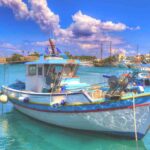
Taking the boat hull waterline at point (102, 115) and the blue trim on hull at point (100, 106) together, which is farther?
the boat hull waterline at point (102, 115)

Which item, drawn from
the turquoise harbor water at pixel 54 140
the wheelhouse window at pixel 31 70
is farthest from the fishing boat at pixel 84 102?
the turquoise harbor water at pixel 54 140

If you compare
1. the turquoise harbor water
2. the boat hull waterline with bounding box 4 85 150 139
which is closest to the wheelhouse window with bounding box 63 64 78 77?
the boat hull waterline with bounding box 4 85 150 139

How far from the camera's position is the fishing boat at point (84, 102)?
1267cm

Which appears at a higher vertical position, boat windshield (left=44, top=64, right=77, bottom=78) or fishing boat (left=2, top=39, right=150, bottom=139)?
boat windshield (left=44, top=64, right=77, bottom=78)

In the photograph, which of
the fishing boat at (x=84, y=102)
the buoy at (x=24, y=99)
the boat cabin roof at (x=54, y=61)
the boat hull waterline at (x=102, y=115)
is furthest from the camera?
the buoy at (x=24, y=99)

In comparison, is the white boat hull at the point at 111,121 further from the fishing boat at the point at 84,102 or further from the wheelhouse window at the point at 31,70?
the wheelhouse window at the point at 31,70

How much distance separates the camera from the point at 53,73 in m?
16.5

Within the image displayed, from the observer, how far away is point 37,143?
13.7 metres

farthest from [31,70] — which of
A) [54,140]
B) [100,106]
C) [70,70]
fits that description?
[100,106]

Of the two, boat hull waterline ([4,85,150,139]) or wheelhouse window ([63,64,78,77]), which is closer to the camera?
boat hull waterline ([4,85,150,139])

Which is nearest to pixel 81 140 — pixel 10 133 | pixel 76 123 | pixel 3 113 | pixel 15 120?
pixel 76 123

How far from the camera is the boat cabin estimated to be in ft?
53.1

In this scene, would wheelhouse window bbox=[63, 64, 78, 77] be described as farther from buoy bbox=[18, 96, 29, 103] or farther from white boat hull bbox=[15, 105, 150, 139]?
white boat hull bbox=[15, 105, 150, 139]

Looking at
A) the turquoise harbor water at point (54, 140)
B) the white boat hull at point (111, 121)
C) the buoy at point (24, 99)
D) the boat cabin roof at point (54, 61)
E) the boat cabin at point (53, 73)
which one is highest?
the boat cabin roof at point (54, 61)
